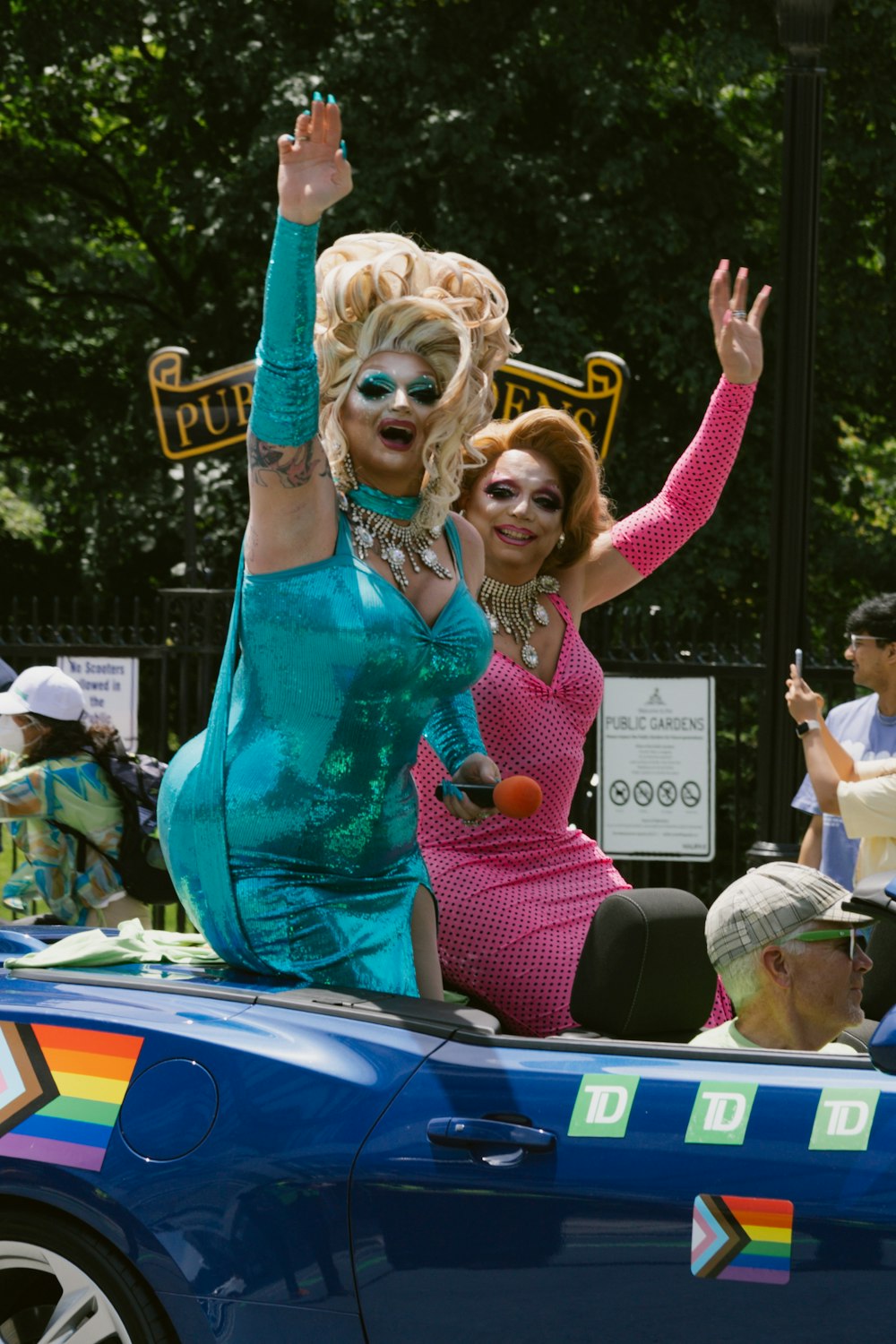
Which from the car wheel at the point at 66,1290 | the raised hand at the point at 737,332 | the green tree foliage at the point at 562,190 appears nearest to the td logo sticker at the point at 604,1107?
the car wheel at the point at 66,1290

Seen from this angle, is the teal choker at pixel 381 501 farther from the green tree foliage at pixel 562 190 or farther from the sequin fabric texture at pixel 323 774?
Answer: the green tree foliage at pixel 562 190

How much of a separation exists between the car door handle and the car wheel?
1.58ft

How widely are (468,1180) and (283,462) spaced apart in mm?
1015

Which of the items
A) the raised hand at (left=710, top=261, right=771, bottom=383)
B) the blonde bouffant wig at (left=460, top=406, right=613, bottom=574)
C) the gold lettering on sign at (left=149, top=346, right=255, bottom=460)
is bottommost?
the blonde bouffant wig at (left=460, top=406, right=613, bottom=574)

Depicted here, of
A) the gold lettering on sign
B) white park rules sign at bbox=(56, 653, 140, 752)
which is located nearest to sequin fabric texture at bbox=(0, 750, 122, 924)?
white park rules sign at bbox=(56, 653, 140, 752)

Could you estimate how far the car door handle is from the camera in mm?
2314

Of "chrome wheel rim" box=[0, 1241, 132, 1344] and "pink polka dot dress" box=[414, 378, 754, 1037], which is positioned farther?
"pink polka dot dress" box=[414, 378, 754, 1037]

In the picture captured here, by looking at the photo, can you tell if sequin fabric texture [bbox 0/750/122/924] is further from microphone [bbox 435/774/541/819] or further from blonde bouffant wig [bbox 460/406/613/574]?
microphone [bbox 435/774/541/819]

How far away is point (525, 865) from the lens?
328cm

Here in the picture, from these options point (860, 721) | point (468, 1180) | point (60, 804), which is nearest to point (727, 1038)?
point (468, 1180)

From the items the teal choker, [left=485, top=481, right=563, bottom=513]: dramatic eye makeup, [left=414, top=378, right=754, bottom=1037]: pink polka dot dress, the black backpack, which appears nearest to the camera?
the teal choker

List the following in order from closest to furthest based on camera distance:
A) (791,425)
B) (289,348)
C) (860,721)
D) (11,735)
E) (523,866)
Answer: (289,348)
(523,866)
(11,735)
(791,425)
(860,721)

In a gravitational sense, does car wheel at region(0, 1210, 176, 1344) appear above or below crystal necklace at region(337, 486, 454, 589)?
below

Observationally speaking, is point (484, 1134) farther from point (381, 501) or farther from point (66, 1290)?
point (381, 501)
